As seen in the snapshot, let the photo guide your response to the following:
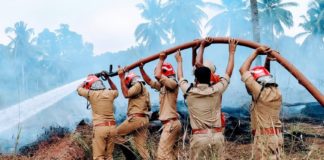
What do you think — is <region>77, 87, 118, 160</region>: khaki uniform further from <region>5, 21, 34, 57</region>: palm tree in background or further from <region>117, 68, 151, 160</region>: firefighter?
<region>5, 21, 34, 57</region>: palm tree in background

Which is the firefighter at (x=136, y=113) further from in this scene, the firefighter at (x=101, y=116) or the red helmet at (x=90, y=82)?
the red helmet at (x=90, y=82)

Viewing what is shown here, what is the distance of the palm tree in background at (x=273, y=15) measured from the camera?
4716cm

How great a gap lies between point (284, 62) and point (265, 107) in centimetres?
69

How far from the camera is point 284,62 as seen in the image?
5727 millimetres

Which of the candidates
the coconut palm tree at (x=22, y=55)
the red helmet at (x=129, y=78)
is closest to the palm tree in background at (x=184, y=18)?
the coconut palm tree at (x=22, y=55)

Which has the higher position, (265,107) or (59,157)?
(265,107)

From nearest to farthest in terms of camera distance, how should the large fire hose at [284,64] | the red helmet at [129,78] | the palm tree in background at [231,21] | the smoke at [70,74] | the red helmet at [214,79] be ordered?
the large fire hose at [284,64], the red helmet at [214,79], the red helmet at [129,78], the smoke at [70,74], the palm tree in background at [231,21]

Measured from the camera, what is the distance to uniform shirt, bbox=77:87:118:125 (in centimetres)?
802

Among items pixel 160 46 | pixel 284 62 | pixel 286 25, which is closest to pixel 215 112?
pixel 284 62

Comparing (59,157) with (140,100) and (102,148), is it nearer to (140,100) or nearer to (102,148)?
(102,148)

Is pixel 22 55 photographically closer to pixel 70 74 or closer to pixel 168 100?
pixel 70 74

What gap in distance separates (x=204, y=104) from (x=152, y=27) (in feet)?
177

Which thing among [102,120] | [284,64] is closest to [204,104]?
[284,64]

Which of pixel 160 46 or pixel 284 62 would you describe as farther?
pixel 160 46
